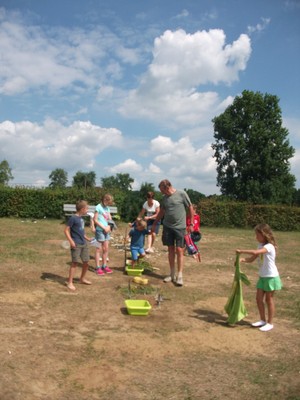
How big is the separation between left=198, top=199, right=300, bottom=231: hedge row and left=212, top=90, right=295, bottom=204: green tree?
11.1 metres

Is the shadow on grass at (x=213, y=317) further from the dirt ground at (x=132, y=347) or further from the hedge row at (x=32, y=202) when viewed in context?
the hedge row at (x=32, y=202)

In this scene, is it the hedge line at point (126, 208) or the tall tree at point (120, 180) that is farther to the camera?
the tall tree at point (120, 180)

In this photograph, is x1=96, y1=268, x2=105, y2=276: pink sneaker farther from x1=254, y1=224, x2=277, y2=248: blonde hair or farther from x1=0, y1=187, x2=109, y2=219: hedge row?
x1=0, y1=187, x2=109, y2=219: hedge row

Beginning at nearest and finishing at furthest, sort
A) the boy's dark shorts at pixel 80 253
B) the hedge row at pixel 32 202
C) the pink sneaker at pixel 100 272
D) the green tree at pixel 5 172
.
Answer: the boy's dark shorts at pixel 80 253, the pink sneaker at pixel 100 272, the hedge row at pixel 32 202, the green tree at pixel 5 172

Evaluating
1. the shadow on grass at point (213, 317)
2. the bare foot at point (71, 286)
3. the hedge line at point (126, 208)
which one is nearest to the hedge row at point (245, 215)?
the hedge line at point (126, 208)

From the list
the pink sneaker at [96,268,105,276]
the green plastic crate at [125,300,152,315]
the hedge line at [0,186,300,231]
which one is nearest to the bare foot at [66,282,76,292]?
the pink sneaker at [96,268,105,276]

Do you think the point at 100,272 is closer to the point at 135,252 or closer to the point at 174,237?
the point at 135,252

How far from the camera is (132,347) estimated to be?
4.52 metres

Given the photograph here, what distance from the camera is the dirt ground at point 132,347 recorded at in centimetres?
361

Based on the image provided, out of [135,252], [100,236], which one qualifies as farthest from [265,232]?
[100,236]

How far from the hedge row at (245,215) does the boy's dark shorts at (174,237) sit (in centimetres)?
1664

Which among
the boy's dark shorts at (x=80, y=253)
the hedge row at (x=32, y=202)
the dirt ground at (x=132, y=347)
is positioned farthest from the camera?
the hedge row at (x=32, y=202)

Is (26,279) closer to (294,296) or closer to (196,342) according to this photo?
(196,342)

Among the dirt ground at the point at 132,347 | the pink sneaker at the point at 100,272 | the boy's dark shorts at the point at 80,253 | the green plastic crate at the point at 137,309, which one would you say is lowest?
the dirt ground at the point at 132,347
